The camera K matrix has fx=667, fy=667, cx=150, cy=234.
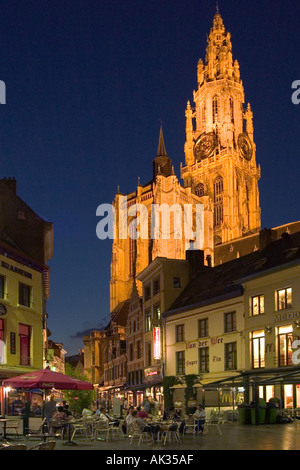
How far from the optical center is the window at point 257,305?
1336 inches

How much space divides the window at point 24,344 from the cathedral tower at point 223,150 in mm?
89801

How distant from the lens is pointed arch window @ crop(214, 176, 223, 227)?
430 feet

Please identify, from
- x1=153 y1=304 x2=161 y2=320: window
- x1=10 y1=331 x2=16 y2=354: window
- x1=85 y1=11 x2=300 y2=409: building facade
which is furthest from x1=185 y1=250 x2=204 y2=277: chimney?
x1=10 y1=331 x2=16 y2=354: window

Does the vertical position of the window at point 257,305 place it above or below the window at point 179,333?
above

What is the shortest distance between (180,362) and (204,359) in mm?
3385

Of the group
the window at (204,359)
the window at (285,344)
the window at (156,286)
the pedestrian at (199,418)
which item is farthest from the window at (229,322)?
the pedestrian at (199,418)

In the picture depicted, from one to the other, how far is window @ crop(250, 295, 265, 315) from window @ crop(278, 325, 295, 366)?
74.4 inches

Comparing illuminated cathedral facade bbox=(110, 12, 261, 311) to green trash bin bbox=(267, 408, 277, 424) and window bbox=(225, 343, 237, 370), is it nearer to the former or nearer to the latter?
window bbox=(225, 343, 237, 370)

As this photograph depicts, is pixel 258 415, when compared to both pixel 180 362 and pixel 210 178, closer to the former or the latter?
pixel 180 362

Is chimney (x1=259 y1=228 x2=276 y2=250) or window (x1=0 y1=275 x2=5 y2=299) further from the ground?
chimney (x1=259 y1=228 x2=276 y2=250)

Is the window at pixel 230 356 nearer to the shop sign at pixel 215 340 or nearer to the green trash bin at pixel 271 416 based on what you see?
the shop sign at pixel 215 340

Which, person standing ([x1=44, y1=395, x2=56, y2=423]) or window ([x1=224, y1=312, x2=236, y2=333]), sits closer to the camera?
person standing ([x1=44, y1=395, x2=56, y2=423])
